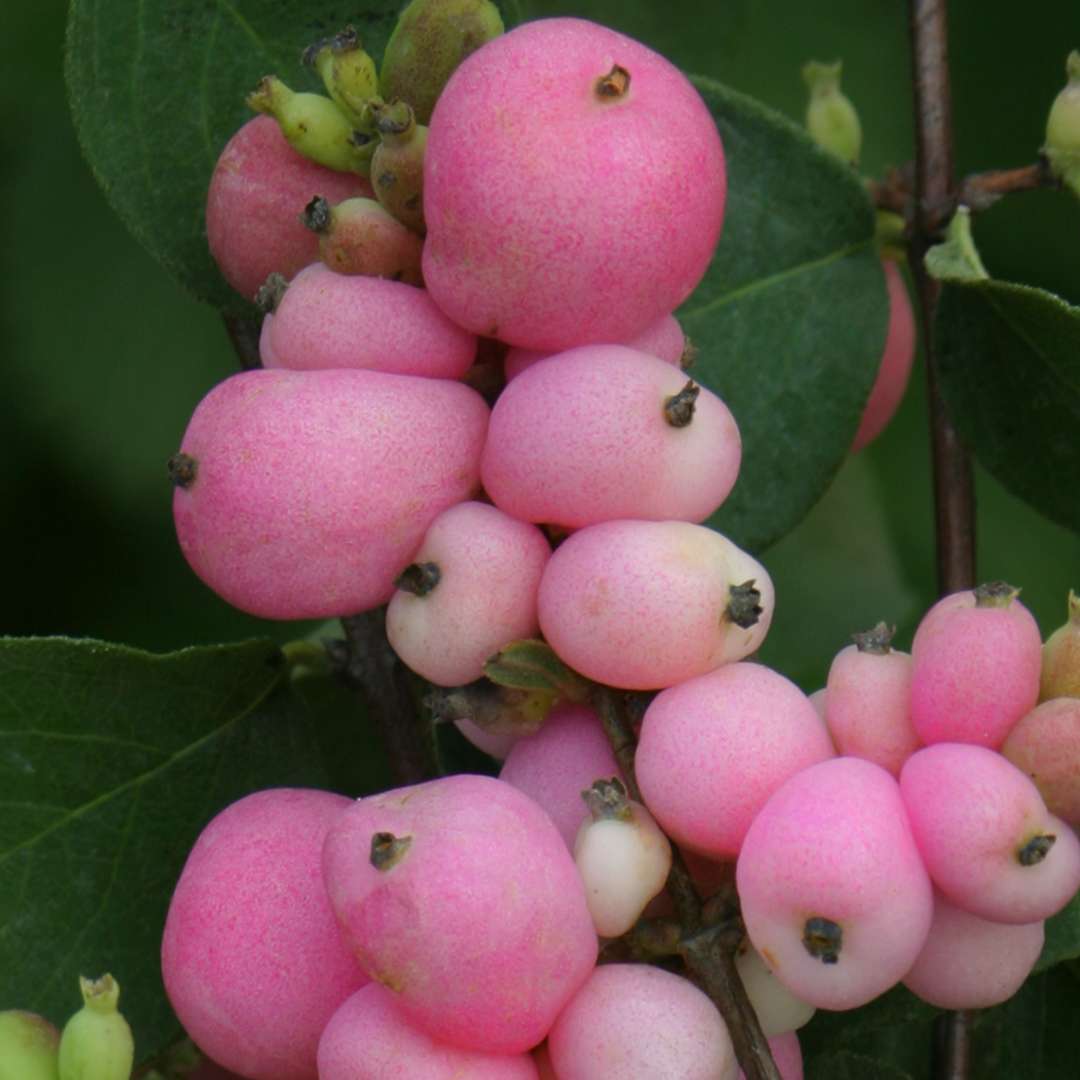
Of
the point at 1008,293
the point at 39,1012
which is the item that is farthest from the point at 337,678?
the point at 1008,293

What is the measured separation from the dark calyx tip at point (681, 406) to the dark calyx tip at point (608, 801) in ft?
0.40

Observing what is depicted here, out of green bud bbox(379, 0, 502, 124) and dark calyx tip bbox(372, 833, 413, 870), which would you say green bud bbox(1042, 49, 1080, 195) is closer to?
green bud bbox(379, 0, 502, 124)

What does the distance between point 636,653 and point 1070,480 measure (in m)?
0.36

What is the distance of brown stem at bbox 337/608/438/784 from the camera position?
0.80 m

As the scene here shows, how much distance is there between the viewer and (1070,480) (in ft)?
2.85

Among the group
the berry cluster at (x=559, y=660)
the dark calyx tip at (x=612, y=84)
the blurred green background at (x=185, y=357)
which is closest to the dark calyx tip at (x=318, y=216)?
the berry cluster at (x=559, y=660)

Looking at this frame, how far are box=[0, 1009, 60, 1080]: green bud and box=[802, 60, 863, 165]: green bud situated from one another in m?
0.62

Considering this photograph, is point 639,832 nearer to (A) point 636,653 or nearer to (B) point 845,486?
(A) point 636,653

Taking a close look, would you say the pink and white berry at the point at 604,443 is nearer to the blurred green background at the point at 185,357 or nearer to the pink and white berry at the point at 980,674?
the pink and white berry at the point at 980,674

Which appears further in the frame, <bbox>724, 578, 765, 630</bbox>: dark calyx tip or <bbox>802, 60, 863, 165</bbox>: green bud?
<bbox>802, 60, 863, 165</bbox>: green bud

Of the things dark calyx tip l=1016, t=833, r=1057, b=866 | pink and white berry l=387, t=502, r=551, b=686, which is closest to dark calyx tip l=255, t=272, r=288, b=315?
pink and white berry l=387, t=502, r=551, b=686

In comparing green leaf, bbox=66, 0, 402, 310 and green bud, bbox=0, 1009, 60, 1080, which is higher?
green leaf, bbox=66, 0, 402, 310

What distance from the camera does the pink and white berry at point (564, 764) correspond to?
2.03 ft

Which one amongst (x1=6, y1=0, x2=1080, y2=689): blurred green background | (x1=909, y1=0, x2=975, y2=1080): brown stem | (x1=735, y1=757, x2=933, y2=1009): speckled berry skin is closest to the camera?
(x1=735, y1=757, x2=933, y2=1009): speckled berry skin
